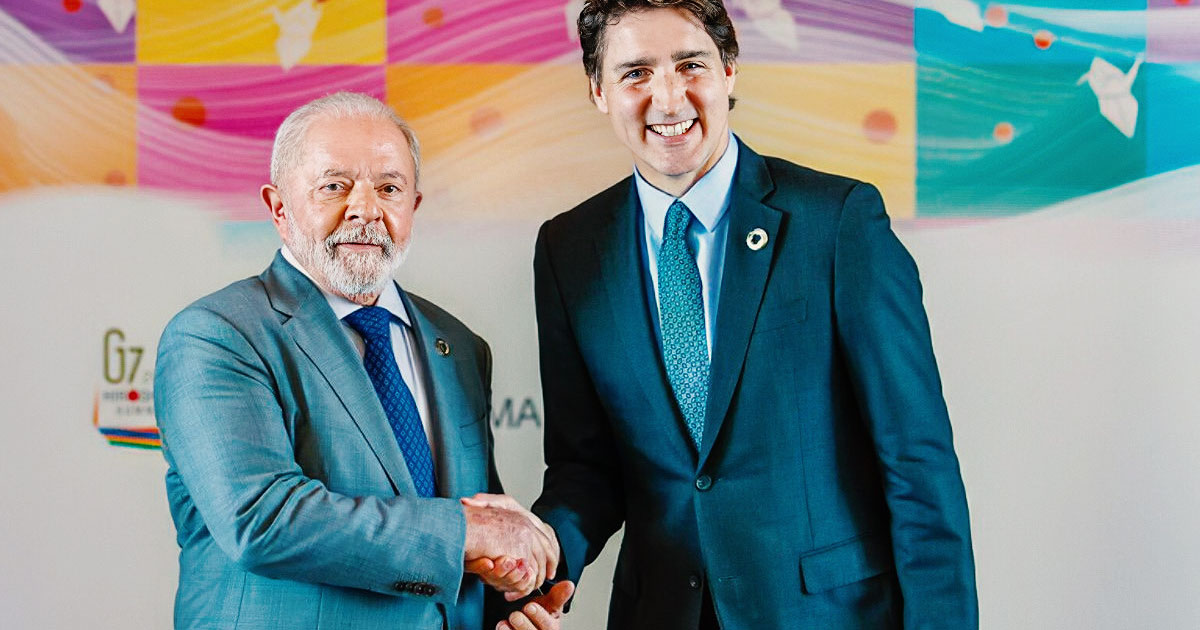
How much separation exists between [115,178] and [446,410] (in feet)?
4.34

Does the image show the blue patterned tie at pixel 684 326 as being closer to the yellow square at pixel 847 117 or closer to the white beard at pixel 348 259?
the white beard at pixel 348 259

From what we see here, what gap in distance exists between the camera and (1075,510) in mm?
2846

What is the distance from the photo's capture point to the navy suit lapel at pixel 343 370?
1988 millimetres

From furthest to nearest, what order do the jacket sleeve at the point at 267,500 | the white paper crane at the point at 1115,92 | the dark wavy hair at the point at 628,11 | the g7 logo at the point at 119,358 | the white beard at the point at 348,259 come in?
the g7 logo at the point at 119,358
the white paper crane at the point at 1115,92
the dark wavy hair at the point at 628,11
the white beard at the point at 348,259
the jacket sleeve at the point at 267,500

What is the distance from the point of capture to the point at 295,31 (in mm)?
2900

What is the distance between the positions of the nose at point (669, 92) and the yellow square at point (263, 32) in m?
1.00

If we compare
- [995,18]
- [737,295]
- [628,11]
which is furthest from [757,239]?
[995,18]

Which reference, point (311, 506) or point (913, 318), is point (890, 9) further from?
point (311, 506)

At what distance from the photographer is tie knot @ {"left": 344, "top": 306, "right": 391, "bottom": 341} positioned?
213 cm

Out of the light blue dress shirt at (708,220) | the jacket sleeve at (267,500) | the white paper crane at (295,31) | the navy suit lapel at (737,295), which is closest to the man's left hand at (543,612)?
the jacket sleeve at (267,500)

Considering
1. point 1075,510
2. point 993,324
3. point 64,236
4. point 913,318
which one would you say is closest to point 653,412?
point 913,318

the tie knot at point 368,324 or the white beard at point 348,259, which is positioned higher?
the white beard at point 348,259

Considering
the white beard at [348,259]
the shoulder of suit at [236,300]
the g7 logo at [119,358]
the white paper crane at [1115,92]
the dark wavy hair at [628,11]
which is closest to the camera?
the shoulder of suit at [236,300]

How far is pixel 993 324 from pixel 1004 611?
716 millimetres
